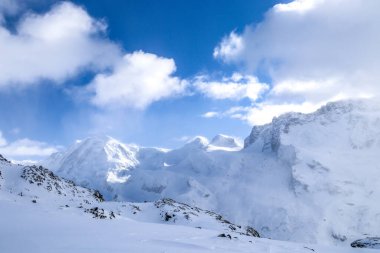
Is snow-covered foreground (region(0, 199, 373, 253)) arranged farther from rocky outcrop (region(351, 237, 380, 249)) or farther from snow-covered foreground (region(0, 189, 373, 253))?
rocky outcrop (region(351, 237, 380, 249))

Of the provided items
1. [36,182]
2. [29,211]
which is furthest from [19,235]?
[36,182]

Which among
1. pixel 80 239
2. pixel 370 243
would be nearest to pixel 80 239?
pixel 80 239

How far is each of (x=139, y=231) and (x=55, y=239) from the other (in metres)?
5.82

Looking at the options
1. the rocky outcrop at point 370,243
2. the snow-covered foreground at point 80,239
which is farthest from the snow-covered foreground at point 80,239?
the rocky outcrop at point 370,243

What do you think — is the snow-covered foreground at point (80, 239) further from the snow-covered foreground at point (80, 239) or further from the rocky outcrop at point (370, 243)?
the rocky outcrop at point (370, 243)

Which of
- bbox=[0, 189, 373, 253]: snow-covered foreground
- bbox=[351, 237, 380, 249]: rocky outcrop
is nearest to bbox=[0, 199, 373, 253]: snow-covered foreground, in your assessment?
bbox=[0, 189, 373, 253]: snow-covered foreground

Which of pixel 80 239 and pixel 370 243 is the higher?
pixel 80 239

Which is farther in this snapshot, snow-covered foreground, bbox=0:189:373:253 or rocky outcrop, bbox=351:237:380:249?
rocky outcrop, bbox=351:237:380:249

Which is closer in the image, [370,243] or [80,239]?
[80,239]

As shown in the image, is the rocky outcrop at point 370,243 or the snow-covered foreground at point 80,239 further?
the rocky outcrop at point 370,243

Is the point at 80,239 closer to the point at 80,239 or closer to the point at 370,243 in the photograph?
the point at 80,239

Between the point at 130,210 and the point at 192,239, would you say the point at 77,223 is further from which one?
the point at 130,210

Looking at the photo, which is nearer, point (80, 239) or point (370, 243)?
point (80, 239)

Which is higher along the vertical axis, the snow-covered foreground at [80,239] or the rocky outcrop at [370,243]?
the snow-covered foreground at [80,239]
